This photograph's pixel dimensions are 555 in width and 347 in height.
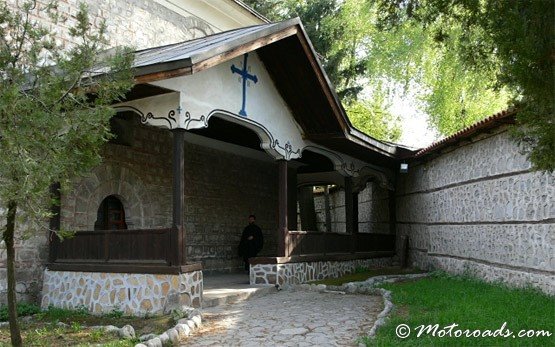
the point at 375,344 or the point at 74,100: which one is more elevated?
the point at 74,100

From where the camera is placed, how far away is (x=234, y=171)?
13734 millimetres

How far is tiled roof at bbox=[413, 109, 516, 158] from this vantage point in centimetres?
869

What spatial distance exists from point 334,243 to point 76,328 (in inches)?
275

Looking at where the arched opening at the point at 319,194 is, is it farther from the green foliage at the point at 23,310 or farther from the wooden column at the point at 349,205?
the green foliage at the point at 23,310

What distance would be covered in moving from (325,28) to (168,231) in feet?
44.6

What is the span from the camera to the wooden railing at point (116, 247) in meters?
7.76

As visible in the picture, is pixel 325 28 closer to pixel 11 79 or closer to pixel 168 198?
pixel 168 198

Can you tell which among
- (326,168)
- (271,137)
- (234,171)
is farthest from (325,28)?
(271,137)

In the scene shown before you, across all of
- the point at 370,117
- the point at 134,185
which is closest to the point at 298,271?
the point at 134,185

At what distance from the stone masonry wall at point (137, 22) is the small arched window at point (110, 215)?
289 cm

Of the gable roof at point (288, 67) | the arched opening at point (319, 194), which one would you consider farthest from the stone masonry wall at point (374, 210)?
the gable roof at point (288, 67)

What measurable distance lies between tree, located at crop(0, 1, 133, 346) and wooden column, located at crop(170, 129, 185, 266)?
2.60 metres

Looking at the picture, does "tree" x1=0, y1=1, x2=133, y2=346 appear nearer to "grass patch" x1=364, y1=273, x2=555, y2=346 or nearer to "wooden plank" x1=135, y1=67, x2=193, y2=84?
"wooden plank" x1=135, y1=67, x2=193, y2=84

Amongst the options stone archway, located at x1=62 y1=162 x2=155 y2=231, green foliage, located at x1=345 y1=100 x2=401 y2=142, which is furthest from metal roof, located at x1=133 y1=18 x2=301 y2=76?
green foliage, located at x1=345 y1=100 x2=401 y2=142
